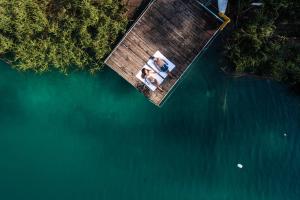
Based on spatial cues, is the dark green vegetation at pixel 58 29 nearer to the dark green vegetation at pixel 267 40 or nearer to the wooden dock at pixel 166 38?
the wooden dock at pixel 166 38

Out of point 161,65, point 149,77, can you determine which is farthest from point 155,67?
point 149,77

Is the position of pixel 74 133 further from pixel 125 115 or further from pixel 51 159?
pixel 125 115

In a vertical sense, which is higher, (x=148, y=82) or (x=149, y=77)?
(x=149, y=77)

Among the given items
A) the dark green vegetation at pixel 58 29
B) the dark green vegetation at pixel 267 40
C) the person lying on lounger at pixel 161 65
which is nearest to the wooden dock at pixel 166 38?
the person lying on lounger at pixel 161 65

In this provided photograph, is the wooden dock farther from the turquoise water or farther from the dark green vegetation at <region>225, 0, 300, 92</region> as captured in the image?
the turquoise water

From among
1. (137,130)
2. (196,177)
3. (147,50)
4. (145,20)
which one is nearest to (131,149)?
(137,130)

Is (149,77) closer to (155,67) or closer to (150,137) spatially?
(155,67)
